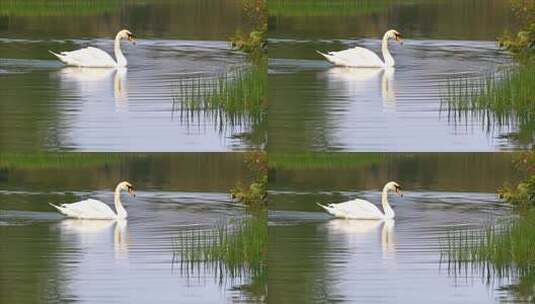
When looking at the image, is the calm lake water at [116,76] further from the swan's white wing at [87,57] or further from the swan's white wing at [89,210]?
the swan's white wing at [89,210]

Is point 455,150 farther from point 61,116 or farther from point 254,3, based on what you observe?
point 61,116

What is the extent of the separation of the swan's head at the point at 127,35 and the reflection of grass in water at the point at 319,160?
150 centimetres

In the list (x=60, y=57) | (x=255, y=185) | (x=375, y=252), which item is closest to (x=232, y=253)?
(x=255, y=185)

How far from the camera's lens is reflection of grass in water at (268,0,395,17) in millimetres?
10750

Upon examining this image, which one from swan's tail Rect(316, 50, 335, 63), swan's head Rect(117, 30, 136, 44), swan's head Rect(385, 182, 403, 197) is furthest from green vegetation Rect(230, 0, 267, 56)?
swan's head Rect(385, 182, 403, 197)

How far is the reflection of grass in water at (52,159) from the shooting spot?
412 inches

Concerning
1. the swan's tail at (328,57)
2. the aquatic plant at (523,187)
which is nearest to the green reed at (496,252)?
the aquatic plant at (523,187)

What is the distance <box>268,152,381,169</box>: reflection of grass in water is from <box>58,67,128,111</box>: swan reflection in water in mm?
1079

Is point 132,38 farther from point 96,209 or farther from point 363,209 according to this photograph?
point 363,209

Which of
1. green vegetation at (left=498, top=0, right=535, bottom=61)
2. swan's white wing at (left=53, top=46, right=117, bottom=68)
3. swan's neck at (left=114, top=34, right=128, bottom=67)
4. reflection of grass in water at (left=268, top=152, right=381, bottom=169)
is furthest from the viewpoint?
swan's white wing at (left=53, top=46, right=117, bottom=68)

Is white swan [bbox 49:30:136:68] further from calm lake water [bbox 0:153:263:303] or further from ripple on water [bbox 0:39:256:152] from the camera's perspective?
calm lake water [bbox 0:153:263:303]

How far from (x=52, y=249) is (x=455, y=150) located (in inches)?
91.6

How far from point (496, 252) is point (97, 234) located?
7.77ft

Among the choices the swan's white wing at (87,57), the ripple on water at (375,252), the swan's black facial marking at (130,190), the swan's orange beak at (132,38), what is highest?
the swan's orange beak at (132,38)
